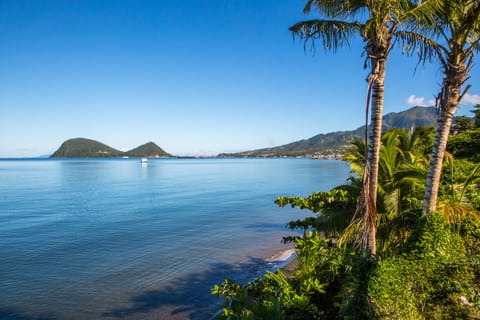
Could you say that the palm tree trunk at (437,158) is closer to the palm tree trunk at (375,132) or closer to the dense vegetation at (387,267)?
the dense vegetation at (387,267)

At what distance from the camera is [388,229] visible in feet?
19.5

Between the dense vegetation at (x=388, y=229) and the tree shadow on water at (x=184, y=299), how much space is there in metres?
3.76

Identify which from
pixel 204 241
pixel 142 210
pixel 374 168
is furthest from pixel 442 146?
pixel 142 210

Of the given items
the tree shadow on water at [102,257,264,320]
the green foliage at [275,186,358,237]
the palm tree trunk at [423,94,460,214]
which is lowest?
the tree shadow on water at [102,257,264,320]

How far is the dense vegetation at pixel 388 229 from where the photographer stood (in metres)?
3.90

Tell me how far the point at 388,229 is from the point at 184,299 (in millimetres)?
5964

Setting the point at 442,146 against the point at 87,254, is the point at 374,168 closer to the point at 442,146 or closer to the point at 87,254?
the point at 442,146

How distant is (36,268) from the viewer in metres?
10.9

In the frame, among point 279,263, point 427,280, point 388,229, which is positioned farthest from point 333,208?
point 279,263

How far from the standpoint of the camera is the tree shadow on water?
760cm

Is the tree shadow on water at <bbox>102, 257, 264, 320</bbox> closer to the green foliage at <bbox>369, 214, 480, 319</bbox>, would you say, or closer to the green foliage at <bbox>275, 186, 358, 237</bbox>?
the green foliage at <bbox>275, 186, 358, 237</bbox>

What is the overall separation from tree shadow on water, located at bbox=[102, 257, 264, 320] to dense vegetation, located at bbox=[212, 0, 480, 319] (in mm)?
3756

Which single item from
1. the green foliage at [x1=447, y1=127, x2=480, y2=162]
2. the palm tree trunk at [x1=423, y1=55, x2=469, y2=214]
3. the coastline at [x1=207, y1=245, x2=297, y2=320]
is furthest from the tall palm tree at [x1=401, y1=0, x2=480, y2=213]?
the green foliage at [x1=447, y1=127, x2=480, y2=162]

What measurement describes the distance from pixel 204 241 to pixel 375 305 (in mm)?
11597
